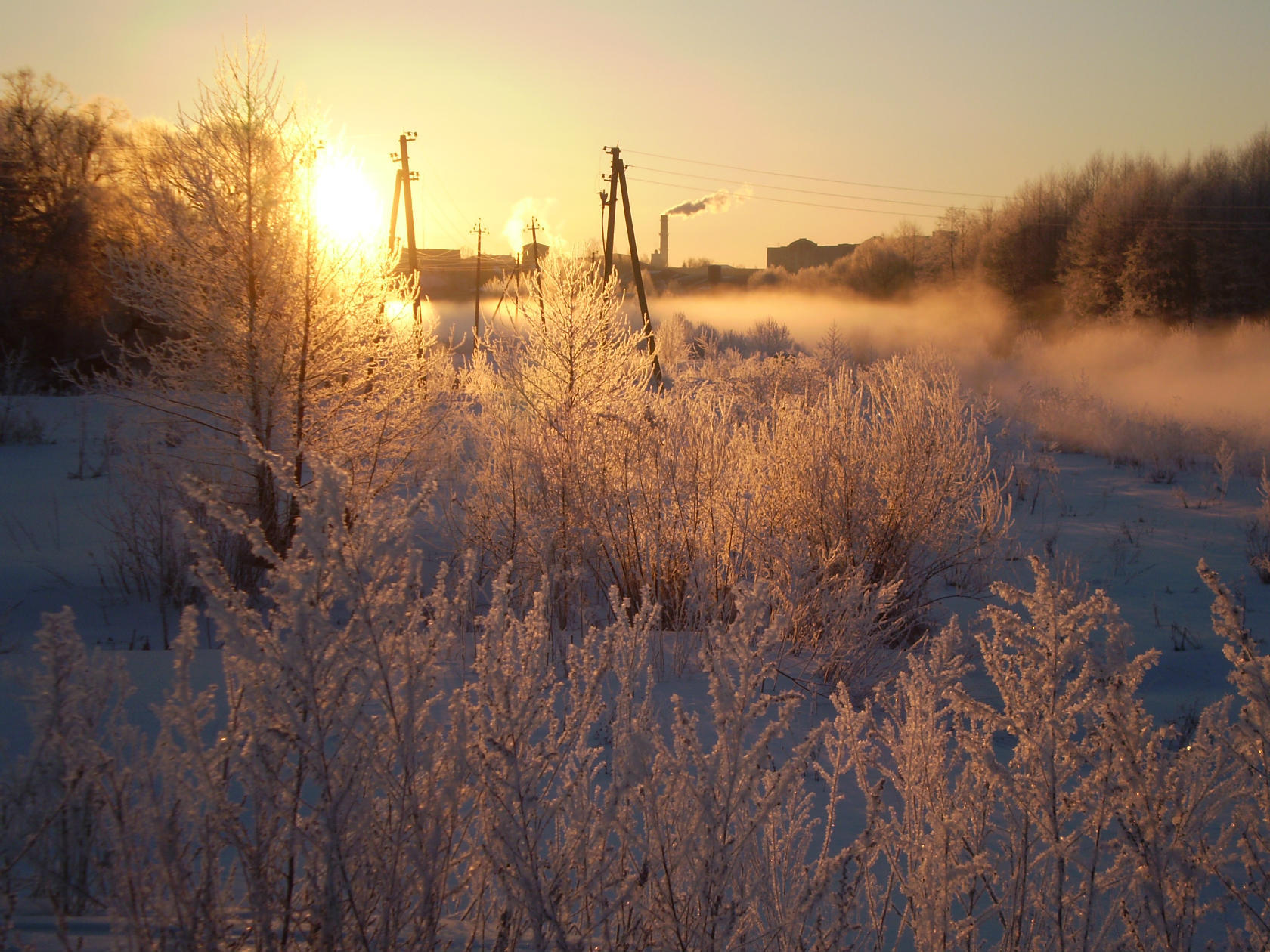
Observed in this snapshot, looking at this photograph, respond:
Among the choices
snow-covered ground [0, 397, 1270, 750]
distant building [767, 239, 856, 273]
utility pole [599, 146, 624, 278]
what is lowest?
snow-covered ground [0, 397, 1270, 750]

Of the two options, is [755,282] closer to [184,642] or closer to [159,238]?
[159,238]

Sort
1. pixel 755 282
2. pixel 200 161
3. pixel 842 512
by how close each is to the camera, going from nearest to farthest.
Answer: pixel 842 512
pixel 200 161
pixel 755 282

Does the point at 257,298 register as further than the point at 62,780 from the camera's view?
Yes

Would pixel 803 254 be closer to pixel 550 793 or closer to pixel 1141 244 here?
pixel 1141 244

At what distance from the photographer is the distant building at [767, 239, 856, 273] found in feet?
231

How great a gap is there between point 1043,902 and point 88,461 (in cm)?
1194

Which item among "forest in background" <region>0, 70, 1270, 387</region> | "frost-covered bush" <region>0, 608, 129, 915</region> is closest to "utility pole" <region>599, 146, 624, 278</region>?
"forest in background" <region>0, 70, 1270, 387</region>

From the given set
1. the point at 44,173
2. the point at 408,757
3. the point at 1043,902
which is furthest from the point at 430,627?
the point at 44,173

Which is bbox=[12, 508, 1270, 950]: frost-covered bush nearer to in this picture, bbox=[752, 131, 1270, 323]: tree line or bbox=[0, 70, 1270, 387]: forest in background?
bbox=[0, 70, 1270, 387]: forest in background

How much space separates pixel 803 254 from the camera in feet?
234

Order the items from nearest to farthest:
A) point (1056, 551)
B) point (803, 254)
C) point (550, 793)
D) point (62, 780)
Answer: point (62, 780), point (550, 793), point (1056, 551), point (803, 254)

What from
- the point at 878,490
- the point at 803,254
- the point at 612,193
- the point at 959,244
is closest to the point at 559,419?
the point at 878,490

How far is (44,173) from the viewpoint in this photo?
18109 millimetres

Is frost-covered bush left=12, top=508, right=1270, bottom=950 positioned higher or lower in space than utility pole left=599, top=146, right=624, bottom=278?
lower
